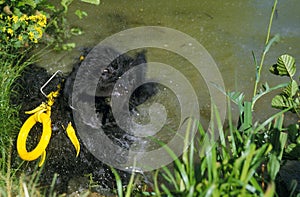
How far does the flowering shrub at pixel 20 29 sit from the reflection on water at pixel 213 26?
1.00ft

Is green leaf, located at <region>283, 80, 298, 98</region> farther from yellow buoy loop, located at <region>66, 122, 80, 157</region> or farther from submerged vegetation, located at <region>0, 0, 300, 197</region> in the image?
yellow buoy loop, located at <region>66, 122, 80, 157</region>

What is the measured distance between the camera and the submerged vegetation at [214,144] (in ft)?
6.56

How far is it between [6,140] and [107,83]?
0.96 metres

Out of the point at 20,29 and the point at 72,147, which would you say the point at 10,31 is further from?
the point at 72,147

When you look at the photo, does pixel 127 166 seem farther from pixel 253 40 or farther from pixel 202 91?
pixel 253 40

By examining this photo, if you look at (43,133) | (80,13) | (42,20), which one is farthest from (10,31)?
(43,133)

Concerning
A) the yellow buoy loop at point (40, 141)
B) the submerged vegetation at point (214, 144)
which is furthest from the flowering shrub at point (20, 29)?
the yellow buoy loop at point (40, 141)

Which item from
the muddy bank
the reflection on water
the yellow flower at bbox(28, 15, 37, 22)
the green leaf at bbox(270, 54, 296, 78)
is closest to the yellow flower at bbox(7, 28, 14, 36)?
the yellow flower at bbox(28, 15, 37, 22)

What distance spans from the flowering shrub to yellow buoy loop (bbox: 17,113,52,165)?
98 centimetres

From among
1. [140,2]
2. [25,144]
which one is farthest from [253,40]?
[25,144]

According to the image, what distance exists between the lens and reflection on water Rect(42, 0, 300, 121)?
15.2ft

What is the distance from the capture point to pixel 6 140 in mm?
3705

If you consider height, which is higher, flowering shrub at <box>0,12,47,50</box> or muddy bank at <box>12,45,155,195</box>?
flowering shrub at <box>0,12,47,50</box>

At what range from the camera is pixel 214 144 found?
83.8 inches
